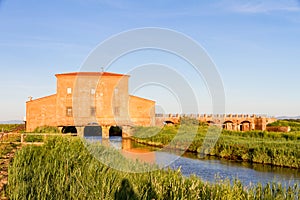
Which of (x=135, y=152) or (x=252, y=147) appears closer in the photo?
(x=252, y=147)

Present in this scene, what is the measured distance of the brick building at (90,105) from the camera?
3519 cm

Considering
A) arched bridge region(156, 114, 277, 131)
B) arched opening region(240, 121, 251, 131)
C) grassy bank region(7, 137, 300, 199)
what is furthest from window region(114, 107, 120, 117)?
grassy bank region(7, 137, 300, 199)

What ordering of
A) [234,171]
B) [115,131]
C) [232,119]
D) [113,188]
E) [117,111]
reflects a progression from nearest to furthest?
[113,188] → [234,171] → [117,111] → [115,131] → [232,119]

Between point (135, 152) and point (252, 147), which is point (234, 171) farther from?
point (135, 152)

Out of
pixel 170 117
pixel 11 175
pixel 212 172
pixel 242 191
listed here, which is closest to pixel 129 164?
pixel 11 175

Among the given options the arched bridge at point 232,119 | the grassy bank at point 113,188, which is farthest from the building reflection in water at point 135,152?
the arched bridge at point 232,119

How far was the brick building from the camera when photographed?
3519 cm

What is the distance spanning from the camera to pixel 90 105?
3638cm

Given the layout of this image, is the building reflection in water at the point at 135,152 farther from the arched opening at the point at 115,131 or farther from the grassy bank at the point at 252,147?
the arched opening at the point at 115,131

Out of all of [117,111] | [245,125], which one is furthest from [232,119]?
[117,111]

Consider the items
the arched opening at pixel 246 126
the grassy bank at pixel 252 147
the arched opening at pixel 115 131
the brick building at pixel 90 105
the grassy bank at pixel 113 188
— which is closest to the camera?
the grassy bank at pixel 113 188

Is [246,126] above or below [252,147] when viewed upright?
above

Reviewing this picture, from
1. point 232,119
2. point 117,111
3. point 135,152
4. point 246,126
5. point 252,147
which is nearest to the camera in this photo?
point 252,147

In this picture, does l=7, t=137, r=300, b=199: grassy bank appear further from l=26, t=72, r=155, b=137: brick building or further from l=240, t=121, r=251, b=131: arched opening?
l=240, t=121, r=251, b=131: arched opening
